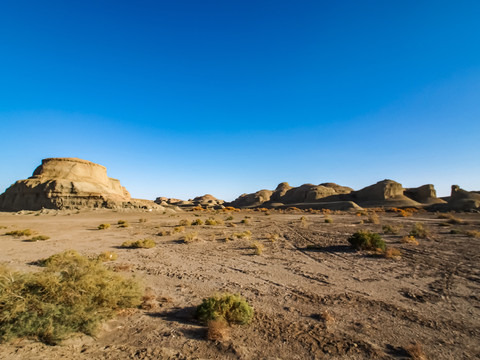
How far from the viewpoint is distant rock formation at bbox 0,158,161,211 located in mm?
47094

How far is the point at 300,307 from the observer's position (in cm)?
561

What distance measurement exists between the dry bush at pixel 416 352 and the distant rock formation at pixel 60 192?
164ft

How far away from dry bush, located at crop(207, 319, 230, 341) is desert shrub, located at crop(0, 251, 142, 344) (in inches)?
78.6

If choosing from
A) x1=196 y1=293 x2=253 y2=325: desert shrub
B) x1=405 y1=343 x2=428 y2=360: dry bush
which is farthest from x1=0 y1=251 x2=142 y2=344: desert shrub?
x1=405 y1=343 x2=428 y2=360: dry bush

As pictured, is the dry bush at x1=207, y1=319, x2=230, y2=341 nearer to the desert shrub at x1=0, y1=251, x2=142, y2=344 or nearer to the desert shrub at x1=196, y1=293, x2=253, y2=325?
the desert shrub at x1=196, y1=293, x2=253, y2=325

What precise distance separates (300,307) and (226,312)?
195 centimetres

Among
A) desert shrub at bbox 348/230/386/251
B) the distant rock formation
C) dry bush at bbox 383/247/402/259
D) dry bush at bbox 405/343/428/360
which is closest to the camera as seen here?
dry bush at bbox 405/343/428/360

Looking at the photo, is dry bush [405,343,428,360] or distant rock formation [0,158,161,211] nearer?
dry bush [405,343,428,360]

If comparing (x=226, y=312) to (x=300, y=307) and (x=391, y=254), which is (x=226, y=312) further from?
(x=391, y=254)

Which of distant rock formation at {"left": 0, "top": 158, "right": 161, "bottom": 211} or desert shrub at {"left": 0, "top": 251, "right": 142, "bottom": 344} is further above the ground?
distant rock formation at {"left": 0, "top": 158, "right": 161, "bottom": 211}

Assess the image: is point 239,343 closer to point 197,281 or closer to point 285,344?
point 285,344

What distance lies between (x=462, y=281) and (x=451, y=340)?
4.38 meters

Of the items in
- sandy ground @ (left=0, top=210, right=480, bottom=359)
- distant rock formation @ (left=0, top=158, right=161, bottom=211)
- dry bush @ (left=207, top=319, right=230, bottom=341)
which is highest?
distant rock formation @ (left=0, top=158, right=161, bottom=211)

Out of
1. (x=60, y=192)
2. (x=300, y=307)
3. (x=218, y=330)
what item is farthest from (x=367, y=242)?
(x=60, y=192)
